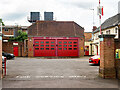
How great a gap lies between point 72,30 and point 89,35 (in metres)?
21.8

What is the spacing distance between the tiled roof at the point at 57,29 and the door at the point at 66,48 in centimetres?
140

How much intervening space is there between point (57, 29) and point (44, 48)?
5.11 m

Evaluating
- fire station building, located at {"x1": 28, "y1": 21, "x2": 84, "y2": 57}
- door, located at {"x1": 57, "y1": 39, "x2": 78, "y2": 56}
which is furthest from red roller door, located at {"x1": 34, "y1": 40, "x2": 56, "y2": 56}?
door, located at {"x1": 57, "y1": 39, "x2": 78, "y2": 56}

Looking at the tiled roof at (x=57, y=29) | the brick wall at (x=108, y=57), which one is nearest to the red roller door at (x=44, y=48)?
the tiled roof at (x=57, y=29)

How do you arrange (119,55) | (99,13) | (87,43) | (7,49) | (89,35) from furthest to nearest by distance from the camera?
(89,35)
(87,43)
(7,49)
(99,13)
(119,55)

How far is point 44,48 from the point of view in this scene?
106 ft

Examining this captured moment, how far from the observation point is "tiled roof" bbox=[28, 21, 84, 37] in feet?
110

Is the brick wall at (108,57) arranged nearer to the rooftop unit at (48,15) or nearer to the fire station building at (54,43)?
the fire station building at (54,43)

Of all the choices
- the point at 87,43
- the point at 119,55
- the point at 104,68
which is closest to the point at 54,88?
the point at 104,68

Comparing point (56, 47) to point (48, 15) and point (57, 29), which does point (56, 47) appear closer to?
point (57, 29)

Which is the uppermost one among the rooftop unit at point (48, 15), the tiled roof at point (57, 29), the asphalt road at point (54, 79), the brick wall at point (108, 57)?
the rooftop unit at point (48, 15)

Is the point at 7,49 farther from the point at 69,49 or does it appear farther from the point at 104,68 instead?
the point at 104,68

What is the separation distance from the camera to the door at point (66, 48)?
108 ft

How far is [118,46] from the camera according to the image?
965cm
